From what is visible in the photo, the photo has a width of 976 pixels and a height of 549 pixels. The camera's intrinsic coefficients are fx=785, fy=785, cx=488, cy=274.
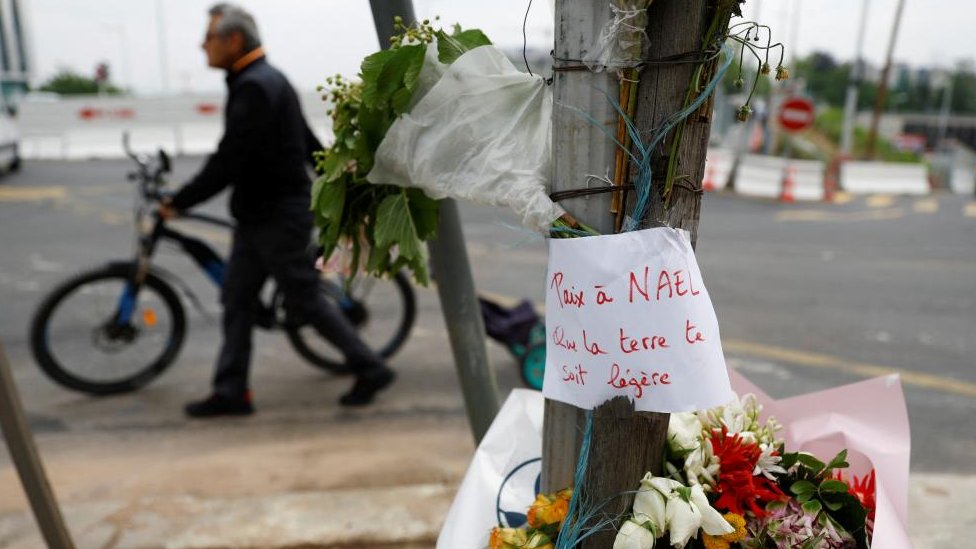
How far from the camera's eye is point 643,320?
1154 mm

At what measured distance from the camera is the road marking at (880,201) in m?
13.8

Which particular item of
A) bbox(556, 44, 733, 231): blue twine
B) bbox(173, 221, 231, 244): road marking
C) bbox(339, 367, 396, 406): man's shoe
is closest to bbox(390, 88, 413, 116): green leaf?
bbox(556, 44, 733, 231): blue twine

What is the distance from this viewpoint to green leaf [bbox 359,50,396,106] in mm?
1412

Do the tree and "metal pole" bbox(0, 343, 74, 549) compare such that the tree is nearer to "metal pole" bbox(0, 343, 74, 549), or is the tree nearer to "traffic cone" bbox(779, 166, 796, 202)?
"traffic cone" bbox(779, 166, 796, 202)

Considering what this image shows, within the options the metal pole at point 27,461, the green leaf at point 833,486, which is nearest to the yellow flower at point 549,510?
the green leaf at point 833,486

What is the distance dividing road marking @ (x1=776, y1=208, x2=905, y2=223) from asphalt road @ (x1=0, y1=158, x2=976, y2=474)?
0.11 m

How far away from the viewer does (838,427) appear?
1603 mm

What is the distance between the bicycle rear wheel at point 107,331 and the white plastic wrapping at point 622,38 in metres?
3.54

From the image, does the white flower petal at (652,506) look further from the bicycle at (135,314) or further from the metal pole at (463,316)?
the bicycle at (135,314)

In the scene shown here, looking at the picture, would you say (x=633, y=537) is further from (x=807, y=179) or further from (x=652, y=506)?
(x=807, y=179)

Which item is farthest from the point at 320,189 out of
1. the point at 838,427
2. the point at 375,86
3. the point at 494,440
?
the point at 838,427

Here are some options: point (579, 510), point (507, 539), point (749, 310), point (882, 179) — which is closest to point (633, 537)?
point (579, 510)

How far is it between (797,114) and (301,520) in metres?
13.0

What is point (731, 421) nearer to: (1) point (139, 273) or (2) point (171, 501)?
(2) point (171, 501)
